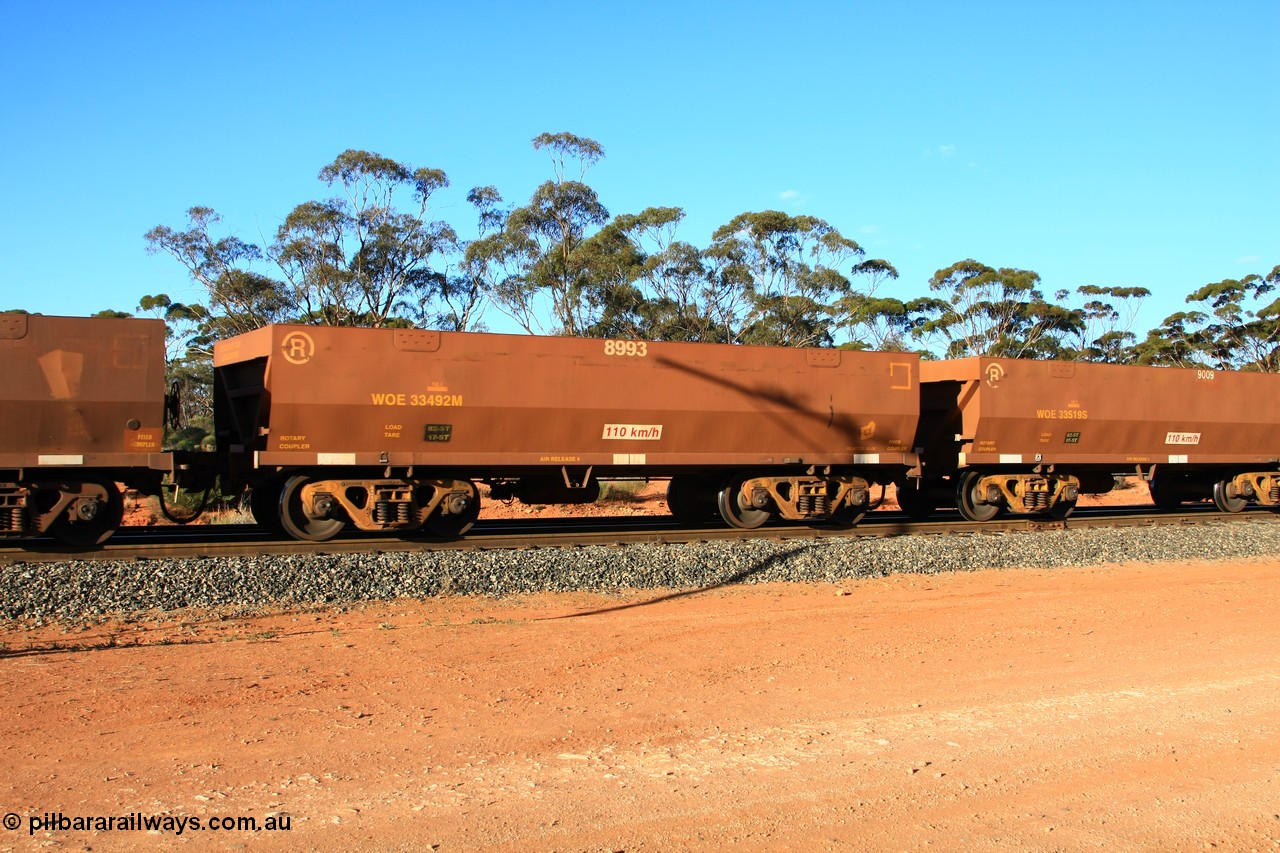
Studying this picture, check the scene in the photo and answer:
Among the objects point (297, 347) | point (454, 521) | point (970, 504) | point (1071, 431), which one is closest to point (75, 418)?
point (297, 347)

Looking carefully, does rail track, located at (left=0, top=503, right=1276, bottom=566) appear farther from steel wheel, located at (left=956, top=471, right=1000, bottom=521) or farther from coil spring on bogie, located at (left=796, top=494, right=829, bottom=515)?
steel wheel, located at (left=956, top=471, right=1000, bottom=521)

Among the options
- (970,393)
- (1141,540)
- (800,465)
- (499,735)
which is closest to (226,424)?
(800,465)

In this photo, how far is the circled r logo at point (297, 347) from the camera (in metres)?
12.7

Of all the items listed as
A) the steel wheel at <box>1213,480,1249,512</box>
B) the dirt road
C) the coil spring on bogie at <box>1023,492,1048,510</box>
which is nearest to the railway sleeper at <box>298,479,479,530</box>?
the dirt road

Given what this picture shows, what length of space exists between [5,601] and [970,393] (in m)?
13.5

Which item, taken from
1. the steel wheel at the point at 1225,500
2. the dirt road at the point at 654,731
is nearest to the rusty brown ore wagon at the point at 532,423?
the dirt road at the point at 654,731

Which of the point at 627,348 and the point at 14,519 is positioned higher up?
the point at 627,348

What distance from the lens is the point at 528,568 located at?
456 inches

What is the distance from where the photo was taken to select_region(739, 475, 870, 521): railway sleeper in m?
15.3

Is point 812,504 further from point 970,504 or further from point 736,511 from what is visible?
point 970,504

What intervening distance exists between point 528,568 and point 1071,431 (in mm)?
10564

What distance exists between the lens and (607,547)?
12828 mm

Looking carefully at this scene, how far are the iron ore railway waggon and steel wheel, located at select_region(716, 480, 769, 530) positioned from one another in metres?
0.04

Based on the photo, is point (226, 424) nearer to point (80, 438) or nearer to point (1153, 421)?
point (80, 438)
